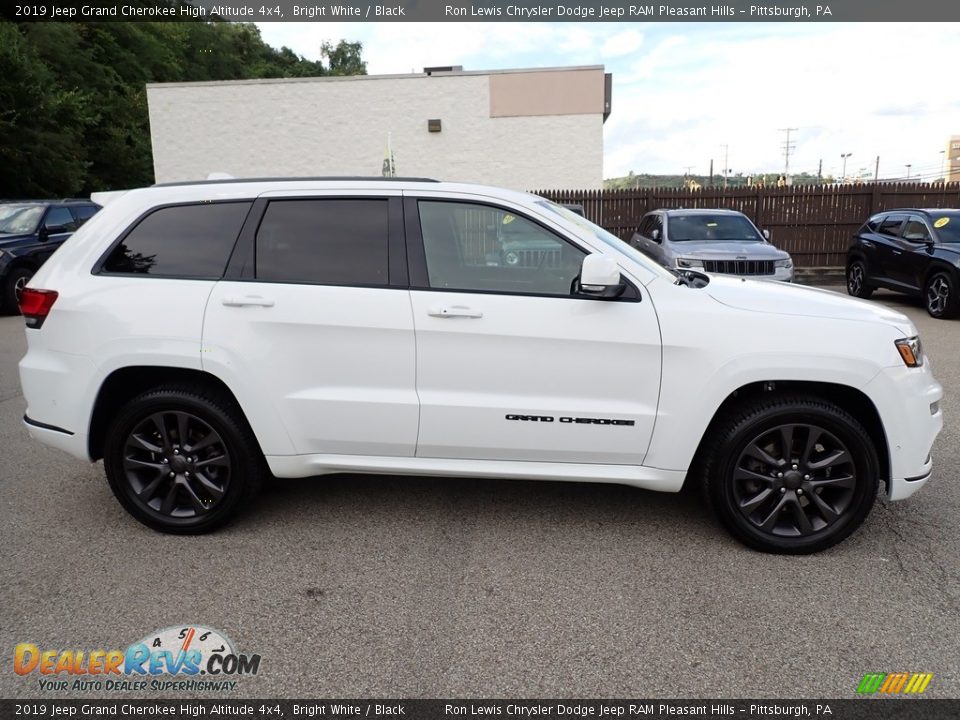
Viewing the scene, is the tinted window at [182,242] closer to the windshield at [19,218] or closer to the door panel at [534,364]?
the door panel at [534,364]

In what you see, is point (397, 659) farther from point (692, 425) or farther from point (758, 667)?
point (692, 425)

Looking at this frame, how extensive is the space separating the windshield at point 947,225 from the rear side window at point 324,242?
10556mm

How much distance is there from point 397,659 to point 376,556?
2.86 feet

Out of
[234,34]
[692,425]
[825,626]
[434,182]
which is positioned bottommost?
[825,626]

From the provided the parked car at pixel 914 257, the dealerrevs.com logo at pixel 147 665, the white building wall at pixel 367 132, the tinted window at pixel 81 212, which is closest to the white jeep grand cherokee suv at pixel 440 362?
the dealerrevs.com logo at pixel 147 665

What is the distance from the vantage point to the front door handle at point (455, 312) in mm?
3465

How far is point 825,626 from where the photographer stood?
9.64ft

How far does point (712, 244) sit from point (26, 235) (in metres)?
11.4

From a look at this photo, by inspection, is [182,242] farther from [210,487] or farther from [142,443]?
[210,487]

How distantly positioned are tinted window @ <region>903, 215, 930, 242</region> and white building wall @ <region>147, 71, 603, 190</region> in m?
12.7

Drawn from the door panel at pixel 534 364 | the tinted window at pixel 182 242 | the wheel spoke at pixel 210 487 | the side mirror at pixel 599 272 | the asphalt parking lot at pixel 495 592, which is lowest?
the asphalt parking lot at pixel 495 592

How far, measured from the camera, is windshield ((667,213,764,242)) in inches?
448

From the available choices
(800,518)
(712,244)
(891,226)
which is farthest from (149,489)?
(891,226)

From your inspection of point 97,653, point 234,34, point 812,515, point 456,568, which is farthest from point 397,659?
point 234,34
